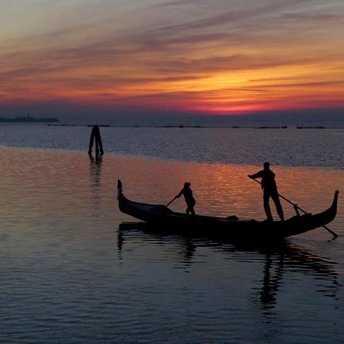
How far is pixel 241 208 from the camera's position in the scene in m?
27.7

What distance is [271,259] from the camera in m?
17.8

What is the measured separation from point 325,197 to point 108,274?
19.2 meters

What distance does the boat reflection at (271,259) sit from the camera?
14.2 m

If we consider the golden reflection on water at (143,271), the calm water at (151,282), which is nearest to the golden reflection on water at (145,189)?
the golden reflection on water at (143,271)

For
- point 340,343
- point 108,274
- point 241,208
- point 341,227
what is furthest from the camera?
point 241,208

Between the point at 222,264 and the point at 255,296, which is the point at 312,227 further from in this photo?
the point at 255,296

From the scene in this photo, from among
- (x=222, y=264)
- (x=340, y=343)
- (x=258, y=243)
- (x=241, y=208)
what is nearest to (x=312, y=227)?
(x=258, y=243)

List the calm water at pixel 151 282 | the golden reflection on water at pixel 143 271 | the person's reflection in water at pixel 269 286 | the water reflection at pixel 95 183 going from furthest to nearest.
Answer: the water reflection at pixel 95 183 → the person's reflection in water at pixel 269 286 → the golden reflection on water at pixel 143 271 → the calm water at pixel 151 282

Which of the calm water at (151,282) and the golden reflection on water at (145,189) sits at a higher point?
the golden reflection on water at (145,189)

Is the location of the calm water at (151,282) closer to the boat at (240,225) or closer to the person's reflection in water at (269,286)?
the person's reflection in water at (269,286)

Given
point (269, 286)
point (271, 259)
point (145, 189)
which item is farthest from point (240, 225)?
point (145, 189)

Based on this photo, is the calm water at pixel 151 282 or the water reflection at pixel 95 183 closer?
the calm water at pixel 151 282

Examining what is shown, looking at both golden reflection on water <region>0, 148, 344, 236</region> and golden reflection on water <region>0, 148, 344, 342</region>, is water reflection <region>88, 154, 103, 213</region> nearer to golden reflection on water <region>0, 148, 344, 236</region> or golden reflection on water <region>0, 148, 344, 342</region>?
golden reflection on water <region>0, 148, 344, 236</region>

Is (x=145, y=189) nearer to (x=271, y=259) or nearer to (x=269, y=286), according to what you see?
(x=271, y=259)
